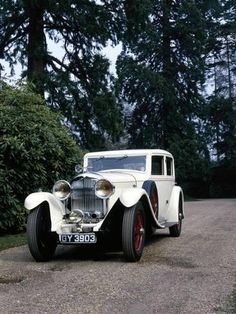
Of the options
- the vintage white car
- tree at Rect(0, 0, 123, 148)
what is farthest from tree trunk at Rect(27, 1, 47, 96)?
the vintage white car

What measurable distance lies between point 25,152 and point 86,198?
3.72 meters

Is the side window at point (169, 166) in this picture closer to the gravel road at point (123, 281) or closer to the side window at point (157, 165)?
the side window at point (157, 165)

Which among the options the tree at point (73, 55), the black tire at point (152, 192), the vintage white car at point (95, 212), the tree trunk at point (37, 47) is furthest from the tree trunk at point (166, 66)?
the vintage white car at point (95, 212)

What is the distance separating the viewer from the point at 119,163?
10.8 metres

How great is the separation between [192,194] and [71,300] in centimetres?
4065

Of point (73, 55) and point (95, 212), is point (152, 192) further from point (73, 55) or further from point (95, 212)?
point (73, 55)

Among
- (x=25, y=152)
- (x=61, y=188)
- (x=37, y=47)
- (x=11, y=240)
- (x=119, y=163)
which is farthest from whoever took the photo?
(x=37, y=47)

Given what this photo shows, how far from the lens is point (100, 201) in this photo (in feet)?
29.6

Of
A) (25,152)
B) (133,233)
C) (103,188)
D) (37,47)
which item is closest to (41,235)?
(103,188)

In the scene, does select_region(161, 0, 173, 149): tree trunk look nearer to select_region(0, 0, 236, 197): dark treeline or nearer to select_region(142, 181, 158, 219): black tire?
select_region(0, 0, 236, 197): dark treeline

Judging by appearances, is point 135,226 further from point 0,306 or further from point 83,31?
point 83,31

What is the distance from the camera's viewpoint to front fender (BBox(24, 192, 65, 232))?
8973 millimetres

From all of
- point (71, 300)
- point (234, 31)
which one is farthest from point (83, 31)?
point (234, 31)

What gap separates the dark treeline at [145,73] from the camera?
2416 centimetres
